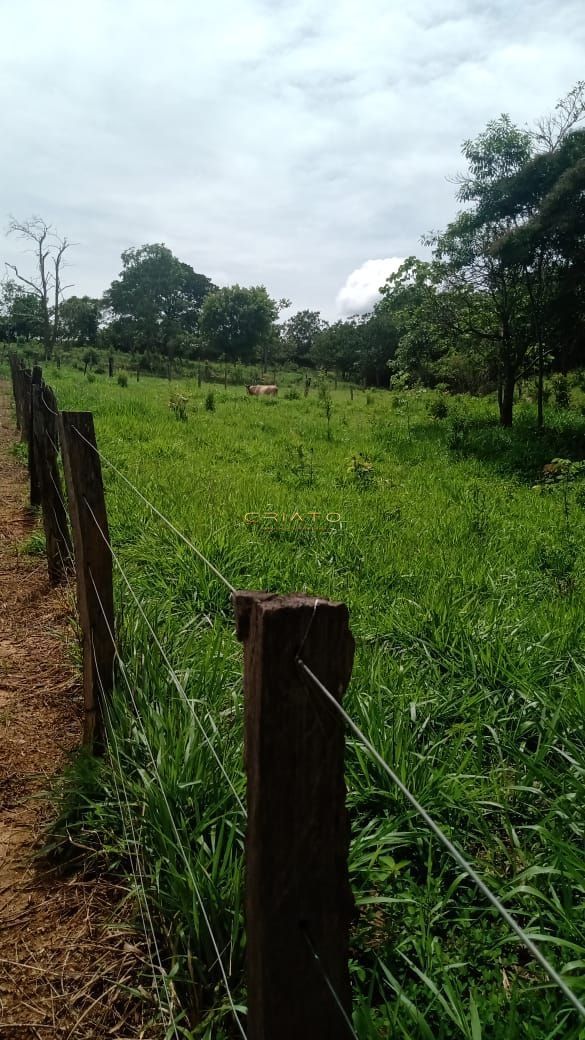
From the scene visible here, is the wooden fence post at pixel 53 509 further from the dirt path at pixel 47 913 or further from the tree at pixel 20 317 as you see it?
the tree at pixel 20 317

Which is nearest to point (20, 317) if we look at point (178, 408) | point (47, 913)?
point (178, 408)

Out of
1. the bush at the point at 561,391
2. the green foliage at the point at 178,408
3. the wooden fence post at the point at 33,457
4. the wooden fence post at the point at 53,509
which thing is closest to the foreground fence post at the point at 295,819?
the wooden fence post at the point at 53,509

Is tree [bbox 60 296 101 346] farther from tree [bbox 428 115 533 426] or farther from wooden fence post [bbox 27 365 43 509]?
wooden fence post [bbox 27 365 43 509]

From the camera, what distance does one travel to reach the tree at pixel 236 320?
54.5 meters

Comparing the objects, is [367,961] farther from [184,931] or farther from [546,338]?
[546,338]

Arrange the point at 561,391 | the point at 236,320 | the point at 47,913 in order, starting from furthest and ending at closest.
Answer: the point at 236,320
the point at 561,391
the point at 47,913

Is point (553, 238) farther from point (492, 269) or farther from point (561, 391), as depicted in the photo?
point (561, 391)

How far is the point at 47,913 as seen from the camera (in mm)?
2012

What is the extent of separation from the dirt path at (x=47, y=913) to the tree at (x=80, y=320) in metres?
64.0

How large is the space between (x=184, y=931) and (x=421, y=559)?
3.53 meters

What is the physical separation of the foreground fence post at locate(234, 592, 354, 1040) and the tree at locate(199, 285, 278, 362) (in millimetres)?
56509

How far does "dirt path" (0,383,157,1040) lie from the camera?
66.5 inches

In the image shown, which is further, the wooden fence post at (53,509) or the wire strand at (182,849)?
the wooden fence post at (53,509)

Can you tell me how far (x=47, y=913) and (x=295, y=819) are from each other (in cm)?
154
